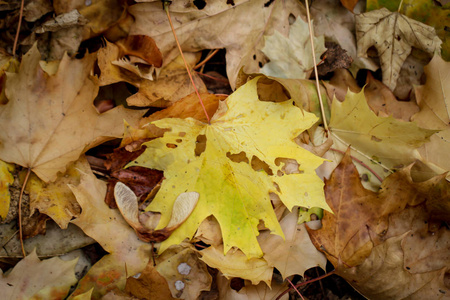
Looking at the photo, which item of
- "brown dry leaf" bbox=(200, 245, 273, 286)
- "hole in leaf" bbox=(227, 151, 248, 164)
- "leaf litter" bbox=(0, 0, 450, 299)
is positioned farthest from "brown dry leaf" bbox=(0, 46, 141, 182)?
"brown dry leaf" bbox=(200, 245, 273, 286)

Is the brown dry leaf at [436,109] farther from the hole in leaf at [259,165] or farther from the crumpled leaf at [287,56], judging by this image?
the hole in leaf at [259,165]

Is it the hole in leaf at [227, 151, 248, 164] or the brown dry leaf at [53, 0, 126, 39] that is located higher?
the brown dry leaf at [53, 0, 126, 39]

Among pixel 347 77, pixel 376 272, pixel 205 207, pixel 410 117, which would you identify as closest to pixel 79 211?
pixel 205 207

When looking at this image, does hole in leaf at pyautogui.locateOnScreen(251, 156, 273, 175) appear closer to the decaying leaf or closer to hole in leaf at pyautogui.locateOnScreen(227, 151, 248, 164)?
hole in leaf at pyautogui.locateOnScreen(227, 151, 248, 164)

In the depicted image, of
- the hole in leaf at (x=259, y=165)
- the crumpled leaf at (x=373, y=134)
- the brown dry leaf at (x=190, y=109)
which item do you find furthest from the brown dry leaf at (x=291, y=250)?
the brown dry leaf at (x=190, y=109)

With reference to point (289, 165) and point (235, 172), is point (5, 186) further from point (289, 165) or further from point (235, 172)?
point (289, 165)

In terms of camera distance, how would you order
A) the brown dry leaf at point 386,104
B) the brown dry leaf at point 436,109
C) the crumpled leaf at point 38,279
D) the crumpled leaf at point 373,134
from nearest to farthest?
the crumpled leaf at point 38,279, the crumpled leaf at point 373,134, the brown dry leaf at point 436,109, the brown dry leaf at point 386,104

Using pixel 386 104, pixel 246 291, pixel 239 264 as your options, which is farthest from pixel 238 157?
pixel 386 104
